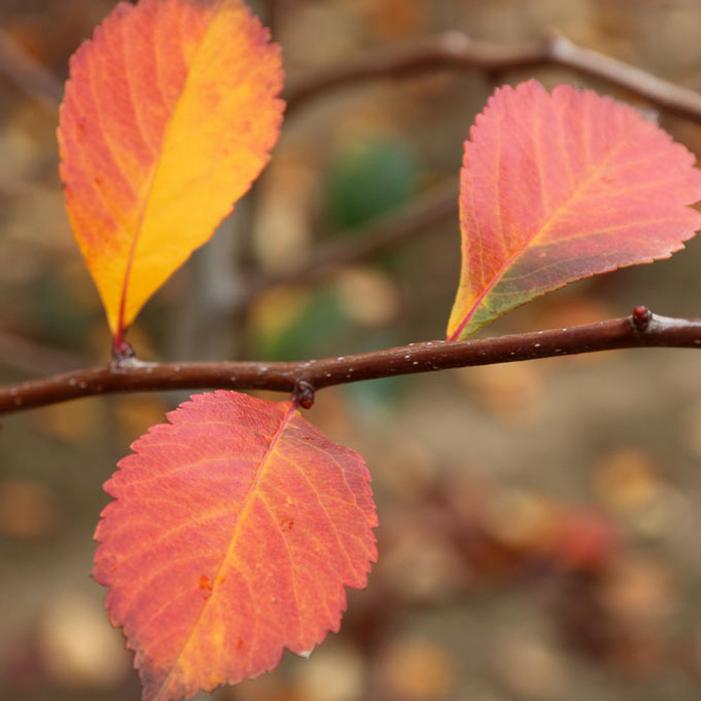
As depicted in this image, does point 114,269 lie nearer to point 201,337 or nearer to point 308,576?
point 308,576

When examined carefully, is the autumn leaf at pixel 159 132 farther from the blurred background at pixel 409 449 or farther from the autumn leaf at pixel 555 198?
the blurred background at pixel 409 449

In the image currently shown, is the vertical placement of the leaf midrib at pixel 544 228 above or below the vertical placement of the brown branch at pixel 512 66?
below

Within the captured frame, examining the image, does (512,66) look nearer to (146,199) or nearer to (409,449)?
(146,199)

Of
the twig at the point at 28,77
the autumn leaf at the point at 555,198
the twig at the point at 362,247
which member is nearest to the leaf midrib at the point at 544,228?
the autumn leaf at the point at 555,198

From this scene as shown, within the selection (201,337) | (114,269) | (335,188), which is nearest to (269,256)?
(335,188)

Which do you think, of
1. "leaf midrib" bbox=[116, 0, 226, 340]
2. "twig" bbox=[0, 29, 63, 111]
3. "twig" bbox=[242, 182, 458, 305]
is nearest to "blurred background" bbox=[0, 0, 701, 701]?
"twig" bbox=[242, 182, 458, 305]

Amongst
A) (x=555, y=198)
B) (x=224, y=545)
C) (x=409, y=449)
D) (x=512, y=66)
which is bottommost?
(x=409, y=449)

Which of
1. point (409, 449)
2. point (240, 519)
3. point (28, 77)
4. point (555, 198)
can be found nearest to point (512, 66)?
point (555, 198)
